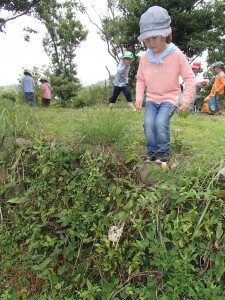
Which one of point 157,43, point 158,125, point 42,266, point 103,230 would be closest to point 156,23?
point 157,43

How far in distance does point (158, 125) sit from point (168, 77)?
0.45 meters

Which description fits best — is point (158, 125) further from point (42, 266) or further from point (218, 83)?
point (218, 83)

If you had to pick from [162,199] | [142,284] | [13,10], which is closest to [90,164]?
[162,199]

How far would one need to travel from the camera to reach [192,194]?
210 centimetres

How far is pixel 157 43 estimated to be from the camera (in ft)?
8.07

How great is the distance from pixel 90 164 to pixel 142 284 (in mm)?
1131

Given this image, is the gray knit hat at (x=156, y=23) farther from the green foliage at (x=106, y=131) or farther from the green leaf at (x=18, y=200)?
the green leaf at (x=18, y=200)

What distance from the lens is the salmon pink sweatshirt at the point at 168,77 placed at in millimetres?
2525

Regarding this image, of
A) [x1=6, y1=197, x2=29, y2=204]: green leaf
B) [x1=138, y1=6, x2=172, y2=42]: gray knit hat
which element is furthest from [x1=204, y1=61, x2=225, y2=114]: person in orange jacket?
[x1=6, y1=197, x2=29, y2=204]: green leaf

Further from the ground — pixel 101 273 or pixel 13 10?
pixel 13 10

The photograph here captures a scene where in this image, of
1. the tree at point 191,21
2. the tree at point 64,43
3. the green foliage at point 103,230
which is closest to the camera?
the green foliage at point 103,230

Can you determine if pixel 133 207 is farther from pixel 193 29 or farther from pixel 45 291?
pixel 193 29

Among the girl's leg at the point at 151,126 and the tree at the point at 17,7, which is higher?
the tree at the point at 17,7

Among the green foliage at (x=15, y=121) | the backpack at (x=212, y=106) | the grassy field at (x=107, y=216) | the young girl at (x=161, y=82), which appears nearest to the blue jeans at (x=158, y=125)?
the young girl at (x=161, y=82)
